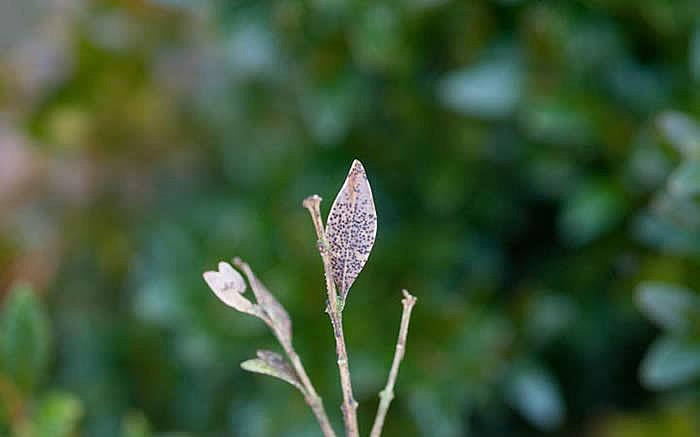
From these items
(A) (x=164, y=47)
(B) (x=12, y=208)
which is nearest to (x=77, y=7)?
(A) (x=164, y=47)

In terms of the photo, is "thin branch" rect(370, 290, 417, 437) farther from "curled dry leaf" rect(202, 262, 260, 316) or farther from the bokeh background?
the bokeh background

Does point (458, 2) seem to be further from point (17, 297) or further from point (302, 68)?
point (17, 297)

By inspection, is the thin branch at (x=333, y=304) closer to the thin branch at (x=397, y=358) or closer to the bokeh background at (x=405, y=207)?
the thin branch at (x=397, y=358)

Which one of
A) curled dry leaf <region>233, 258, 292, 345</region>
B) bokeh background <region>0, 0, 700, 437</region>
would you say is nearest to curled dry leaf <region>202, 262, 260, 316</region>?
curled dry leaf <region>233, 258, 292, 345</region>

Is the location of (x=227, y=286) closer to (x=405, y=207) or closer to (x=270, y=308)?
(x=270, y=308)

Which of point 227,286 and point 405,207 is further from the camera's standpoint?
point 405,207

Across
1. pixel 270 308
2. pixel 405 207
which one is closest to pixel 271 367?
pixel 270 308

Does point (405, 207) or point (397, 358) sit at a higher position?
point (397, 358)

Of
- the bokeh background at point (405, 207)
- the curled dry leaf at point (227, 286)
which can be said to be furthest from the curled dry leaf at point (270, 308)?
the bokeh background at point (405, 207)
